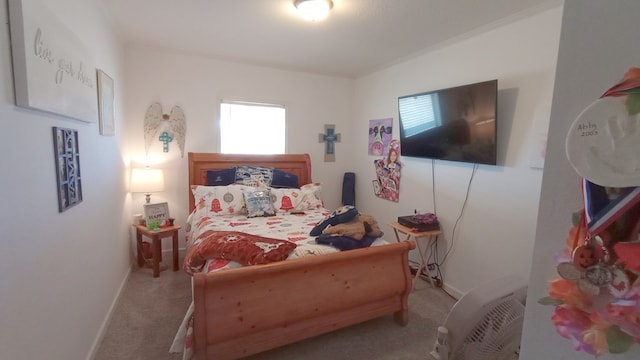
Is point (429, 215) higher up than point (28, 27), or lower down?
lower down

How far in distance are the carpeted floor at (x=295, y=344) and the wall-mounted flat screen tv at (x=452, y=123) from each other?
1.41 m

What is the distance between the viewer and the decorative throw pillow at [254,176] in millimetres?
3500

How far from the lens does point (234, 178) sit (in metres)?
3.52

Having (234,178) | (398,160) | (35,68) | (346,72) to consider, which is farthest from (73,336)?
(346,72)

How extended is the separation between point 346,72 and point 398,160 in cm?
149

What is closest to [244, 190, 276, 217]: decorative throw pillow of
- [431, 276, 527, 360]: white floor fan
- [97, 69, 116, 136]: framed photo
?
[97, 69, 116, 136]: framed photo

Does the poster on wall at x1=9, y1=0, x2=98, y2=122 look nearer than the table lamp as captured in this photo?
Yes

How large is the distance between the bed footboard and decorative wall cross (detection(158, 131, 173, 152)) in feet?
7.46

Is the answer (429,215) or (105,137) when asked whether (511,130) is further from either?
(105,137)

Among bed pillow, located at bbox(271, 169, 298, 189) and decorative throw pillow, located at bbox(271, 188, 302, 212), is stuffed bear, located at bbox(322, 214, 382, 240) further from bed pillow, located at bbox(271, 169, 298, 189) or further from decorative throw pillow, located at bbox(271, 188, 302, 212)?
bed pillow, located at bbox(271, 169, 298, 189)

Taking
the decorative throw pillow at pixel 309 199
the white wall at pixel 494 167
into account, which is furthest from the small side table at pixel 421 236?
the decorative throw pillow at pixel 309 199

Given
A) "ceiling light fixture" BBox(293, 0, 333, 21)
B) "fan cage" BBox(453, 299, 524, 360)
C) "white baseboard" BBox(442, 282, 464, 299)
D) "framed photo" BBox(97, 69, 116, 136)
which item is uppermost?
"ceiling light fixture" BBox(293, 0, 333, 21)

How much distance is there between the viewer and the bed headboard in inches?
137

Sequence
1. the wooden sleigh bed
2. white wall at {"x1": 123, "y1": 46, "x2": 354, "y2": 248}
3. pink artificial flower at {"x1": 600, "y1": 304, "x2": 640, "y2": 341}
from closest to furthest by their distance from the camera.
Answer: pink artificial flower at {"x1": 600, "y1": 304, "x2": 640, "y2": 341}
the wooden sleigh bed
white wall at {"x1": 123, "y1": 46, "x2": 354, "y2": 248}
